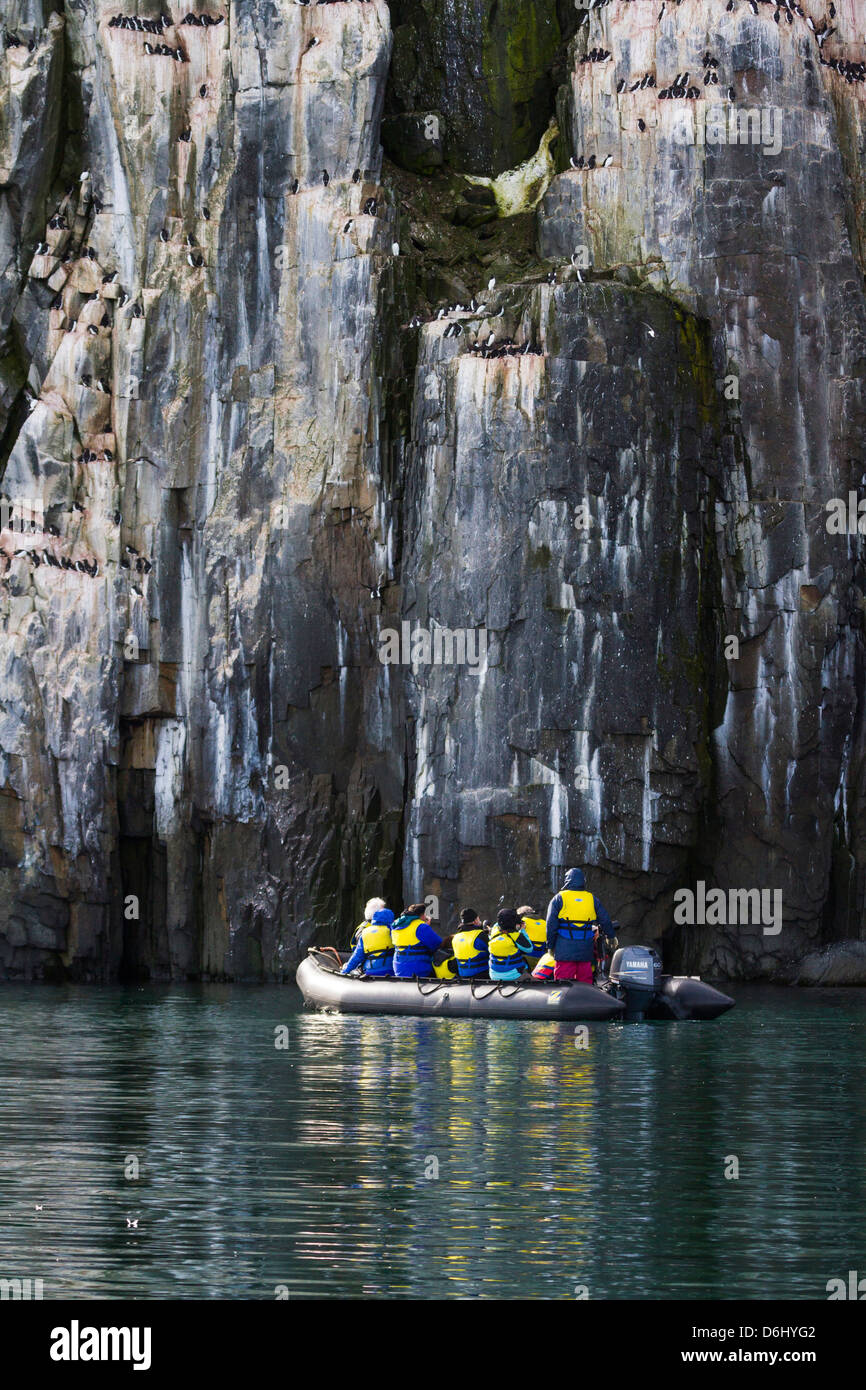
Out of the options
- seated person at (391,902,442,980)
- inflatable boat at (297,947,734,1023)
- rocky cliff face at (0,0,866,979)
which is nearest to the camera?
inflatable boat at (297,947,734,1023)

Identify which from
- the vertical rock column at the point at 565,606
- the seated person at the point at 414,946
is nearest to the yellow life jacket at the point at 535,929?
the seated person at the point at 414,946

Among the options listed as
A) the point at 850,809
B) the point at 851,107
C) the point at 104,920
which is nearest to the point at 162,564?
the point at 104,920

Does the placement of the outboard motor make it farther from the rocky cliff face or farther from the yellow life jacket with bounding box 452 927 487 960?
the rocky cliff face

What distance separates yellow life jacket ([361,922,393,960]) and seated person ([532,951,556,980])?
3.83 m

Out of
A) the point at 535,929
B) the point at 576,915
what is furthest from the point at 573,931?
the point at 535,929

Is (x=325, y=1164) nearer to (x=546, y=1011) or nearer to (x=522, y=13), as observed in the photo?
(x=546, y=1011)

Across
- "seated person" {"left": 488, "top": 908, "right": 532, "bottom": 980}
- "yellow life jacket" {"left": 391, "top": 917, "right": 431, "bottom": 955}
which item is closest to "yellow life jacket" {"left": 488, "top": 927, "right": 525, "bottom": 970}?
"seated person" {"left": 488, "top": 908, "right": 532, "bottom": 980}

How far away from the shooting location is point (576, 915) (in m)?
37.2

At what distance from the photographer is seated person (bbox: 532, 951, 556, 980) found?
1484 inches

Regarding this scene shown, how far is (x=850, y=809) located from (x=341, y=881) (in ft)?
43.4

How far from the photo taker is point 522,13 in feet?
208

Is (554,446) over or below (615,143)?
below

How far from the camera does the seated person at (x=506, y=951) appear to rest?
125 feet

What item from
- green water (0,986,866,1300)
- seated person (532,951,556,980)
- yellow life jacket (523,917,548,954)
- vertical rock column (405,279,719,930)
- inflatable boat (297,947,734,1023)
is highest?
vertical rock column (405,279,719,930)
